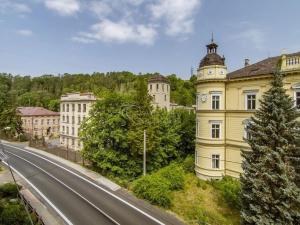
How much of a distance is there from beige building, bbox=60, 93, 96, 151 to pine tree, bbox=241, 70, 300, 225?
1456 inches

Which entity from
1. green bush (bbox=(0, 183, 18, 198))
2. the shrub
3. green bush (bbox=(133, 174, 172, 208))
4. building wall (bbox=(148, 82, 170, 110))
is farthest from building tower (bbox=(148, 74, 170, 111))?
green bush (bbox=(0, 183, 18, 198))

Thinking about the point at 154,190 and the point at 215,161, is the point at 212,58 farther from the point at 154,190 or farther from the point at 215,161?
the point at 154,190

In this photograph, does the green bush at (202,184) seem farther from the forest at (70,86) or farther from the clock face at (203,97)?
the forest at (70,86)

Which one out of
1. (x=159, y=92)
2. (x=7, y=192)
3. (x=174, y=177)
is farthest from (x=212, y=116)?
(x=159, y=92)

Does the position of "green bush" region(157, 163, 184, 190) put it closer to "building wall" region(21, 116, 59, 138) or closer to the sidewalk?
the sidewalk

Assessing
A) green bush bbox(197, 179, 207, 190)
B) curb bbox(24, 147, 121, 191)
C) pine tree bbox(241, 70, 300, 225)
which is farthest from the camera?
curb bbox(24, 147, 121, 191)

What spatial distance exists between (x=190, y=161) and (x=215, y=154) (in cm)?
503

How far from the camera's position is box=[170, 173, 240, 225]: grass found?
23.4 m

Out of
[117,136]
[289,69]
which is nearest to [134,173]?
[117,136]

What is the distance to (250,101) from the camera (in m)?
28.7

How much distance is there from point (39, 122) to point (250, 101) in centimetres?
5990

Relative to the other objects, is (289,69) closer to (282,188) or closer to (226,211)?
(282,188)

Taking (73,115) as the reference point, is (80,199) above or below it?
below

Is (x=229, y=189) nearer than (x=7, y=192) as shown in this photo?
No
